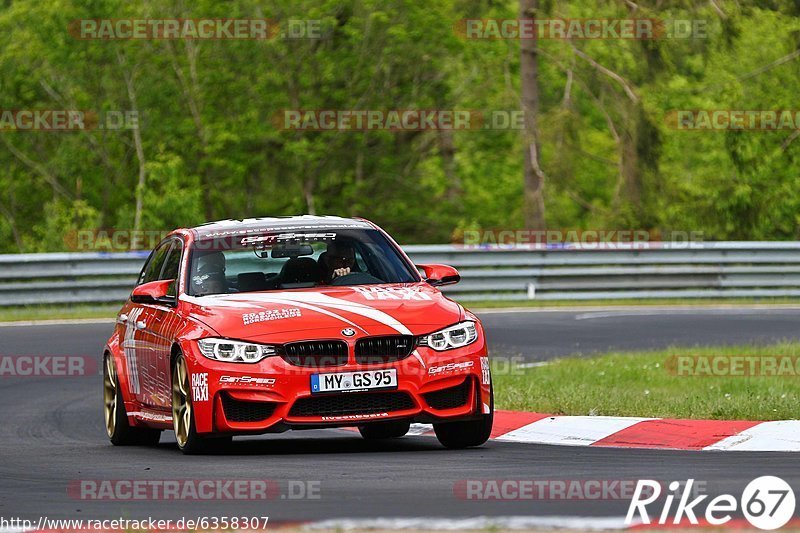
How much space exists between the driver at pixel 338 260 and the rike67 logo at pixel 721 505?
3668 mm

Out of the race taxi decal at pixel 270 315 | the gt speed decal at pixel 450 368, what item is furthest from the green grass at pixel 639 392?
the race taxi decal at pixel 270 315

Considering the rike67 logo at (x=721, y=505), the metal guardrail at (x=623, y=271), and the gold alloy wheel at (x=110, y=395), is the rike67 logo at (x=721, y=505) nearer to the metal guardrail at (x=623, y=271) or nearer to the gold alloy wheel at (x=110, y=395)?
the gold alloy wheel at (x=110, y=395)

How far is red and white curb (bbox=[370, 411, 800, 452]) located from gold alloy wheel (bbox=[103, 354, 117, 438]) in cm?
215

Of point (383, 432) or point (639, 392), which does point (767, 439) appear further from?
point (639, 392)

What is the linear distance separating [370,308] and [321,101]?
34997 millimetres

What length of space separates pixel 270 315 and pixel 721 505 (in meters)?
3.63

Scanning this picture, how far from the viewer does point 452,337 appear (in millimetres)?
10055

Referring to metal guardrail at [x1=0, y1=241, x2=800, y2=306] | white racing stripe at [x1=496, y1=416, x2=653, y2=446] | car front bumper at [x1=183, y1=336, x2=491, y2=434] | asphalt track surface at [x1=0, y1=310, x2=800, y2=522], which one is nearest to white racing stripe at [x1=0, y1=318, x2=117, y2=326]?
metal guardrail at [x1=0, y1=241, x2=800, y2=306]

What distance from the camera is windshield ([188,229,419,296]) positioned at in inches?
429

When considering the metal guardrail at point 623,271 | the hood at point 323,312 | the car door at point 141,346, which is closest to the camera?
the hood at point 323,312

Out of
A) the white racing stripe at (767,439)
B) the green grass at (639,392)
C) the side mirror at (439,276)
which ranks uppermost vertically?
the side mirror at (439,276)

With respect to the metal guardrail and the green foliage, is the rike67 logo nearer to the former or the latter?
the metal guardrail

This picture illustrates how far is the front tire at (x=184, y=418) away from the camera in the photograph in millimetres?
10070

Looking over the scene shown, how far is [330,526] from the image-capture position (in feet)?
22.1
